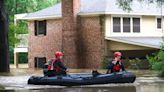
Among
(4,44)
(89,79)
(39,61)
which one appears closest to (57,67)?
(89,79)

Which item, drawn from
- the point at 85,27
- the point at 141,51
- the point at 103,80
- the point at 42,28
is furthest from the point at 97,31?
the point at 103,80

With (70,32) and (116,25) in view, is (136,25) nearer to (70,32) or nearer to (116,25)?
(116,25)

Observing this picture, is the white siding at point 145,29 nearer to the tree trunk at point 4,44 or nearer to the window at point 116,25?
the window at point 116,25

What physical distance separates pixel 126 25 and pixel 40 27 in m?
9.54

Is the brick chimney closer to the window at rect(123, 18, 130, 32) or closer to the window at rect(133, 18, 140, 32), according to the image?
the window at rect(123, 18, 130, 32)

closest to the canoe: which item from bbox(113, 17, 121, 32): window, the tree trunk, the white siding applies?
the tree trunk

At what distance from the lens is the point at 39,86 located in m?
21.2

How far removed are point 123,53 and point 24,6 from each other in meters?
25.3

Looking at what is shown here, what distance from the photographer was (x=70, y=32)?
45.5 metres

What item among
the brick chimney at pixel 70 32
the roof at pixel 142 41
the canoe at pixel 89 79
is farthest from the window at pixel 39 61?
the canoe at pixel 89 79

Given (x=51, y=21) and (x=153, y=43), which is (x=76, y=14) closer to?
(x=51, y=21)

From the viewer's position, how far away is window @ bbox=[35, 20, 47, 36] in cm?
5034

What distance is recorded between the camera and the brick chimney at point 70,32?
45.5 metres

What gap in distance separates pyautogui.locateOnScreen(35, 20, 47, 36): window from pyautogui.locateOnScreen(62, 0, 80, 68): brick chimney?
194 inches
